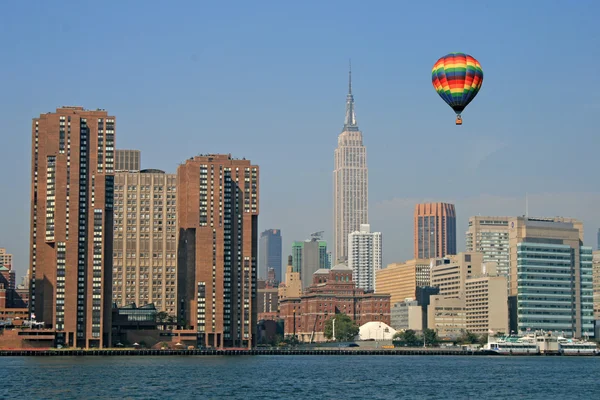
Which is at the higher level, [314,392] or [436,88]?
[436,88]

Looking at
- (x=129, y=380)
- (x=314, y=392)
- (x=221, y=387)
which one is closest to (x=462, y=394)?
(x=314, y=392)

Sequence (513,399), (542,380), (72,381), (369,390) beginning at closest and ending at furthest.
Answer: (513,399)
(369,390)
(72,381)
(542,380)

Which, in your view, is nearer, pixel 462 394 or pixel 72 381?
pixel 462 394

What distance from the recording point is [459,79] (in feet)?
510

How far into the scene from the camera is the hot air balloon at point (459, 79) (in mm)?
155375

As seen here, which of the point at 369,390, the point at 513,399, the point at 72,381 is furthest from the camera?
the point at 72,381

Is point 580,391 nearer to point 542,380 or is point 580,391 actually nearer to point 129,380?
point 542,380

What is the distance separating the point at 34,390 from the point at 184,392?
20.3 m

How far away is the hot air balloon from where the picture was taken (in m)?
155

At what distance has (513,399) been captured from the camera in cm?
15425

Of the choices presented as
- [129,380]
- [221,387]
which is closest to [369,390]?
[221,387]

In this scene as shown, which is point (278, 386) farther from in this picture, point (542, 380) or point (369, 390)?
point (542, 380)

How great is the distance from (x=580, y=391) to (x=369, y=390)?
3048 cm

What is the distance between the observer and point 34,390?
527 ft
